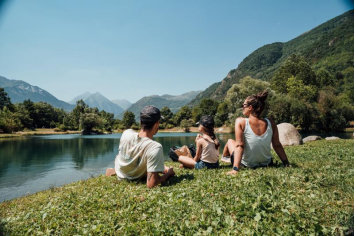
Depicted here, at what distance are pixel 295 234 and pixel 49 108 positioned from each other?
13839cm

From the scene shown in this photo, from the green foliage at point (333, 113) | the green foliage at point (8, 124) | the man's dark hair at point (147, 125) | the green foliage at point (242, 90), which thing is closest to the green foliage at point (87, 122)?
the green foliage at point (8, 124)

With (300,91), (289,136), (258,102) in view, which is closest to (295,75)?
(300,91)

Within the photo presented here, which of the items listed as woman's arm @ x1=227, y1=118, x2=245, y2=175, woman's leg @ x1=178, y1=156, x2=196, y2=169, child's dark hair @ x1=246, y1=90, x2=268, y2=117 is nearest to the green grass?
woman's arm @ x1=227, y1=118, x2=245, y2=175

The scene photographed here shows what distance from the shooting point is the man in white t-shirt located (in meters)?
5.12

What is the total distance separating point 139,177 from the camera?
589 centimetres

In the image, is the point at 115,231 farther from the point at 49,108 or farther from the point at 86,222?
the point at 49,108

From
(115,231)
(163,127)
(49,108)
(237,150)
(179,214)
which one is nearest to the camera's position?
(115,231)

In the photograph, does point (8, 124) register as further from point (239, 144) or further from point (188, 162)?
point (239, 144)

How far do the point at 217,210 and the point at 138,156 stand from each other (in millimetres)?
2633

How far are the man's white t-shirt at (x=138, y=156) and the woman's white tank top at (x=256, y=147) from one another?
2.60 meters

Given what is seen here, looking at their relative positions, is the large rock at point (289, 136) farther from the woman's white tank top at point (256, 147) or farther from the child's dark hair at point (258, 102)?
the child's dark hair at point (258, 102)

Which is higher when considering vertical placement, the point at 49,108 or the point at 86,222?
the point at 49,108

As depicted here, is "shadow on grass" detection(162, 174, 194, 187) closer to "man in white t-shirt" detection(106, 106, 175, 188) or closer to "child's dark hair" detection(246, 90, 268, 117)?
"man in white t-shirt" detection(106, 106, 175, 188)

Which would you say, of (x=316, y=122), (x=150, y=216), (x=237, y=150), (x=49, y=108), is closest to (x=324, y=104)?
(x=316, y=122)
